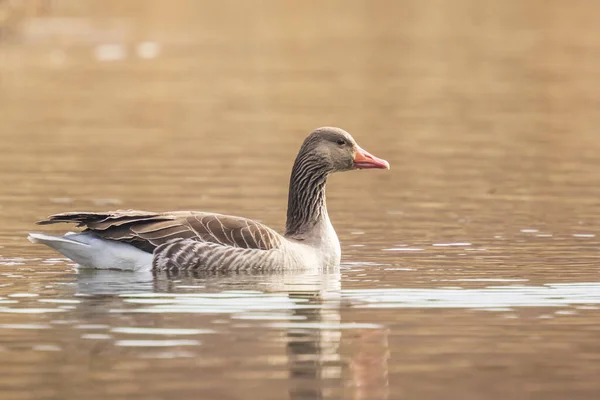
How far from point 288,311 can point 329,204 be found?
288 inches

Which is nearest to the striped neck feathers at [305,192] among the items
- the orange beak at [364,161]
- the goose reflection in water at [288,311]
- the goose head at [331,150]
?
the goose head at [331,150]

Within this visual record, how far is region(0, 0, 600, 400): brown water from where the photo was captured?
34.4ft

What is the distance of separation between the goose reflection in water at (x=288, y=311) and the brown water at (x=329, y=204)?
0.11 ft

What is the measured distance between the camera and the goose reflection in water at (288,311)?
404 inches

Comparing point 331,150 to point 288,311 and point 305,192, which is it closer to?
point 305,192

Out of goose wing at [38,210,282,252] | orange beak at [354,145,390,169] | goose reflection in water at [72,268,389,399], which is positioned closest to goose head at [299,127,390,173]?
orange beak at [354,145,390,169]

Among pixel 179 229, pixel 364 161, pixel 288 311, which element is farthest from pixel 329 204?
pixel 288 311

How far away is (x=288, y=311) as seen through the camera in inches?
495

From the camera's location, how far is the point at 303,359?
35.2 feet

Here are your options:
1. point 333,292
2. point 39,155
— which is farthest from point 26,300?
point 39,155

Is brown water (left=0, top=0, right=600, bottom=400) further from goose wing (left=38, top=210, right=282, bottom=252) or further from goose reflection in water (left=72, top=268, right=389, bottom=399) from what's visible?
goose wing (left=38, top=210, right=282, bottom=252)

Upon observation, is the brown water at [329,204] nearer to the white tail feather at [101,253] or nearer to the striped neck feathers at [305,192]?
the white tail feather at [101,253]

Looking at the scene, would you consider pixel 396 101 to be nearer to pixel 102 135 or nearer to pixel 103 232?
pixel 102 135

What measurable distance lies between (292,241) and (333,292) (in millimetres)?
1959
